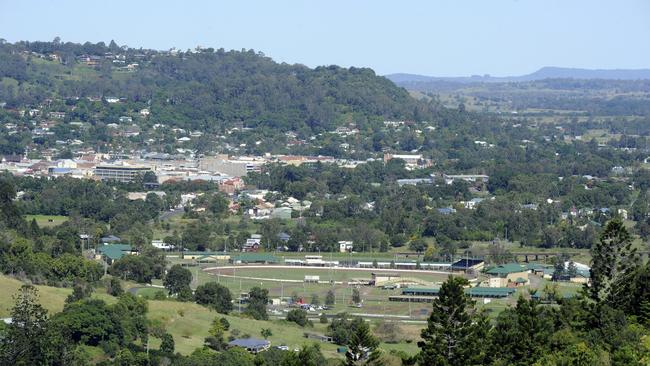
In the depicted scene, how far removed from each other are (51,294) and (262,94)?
300 ft

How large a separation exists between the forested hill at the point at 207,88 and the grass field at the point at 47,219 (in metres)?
47.4

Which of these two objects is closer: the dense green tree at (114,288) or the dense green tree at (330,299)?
the dense green tree at (114,288)

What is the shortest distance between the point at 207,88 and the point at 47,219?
2485 inches

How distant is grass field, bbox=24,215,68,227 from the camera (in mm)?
68250

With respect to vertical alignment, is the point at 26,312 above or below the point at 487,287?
above

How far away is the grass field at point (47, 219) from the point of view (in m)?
68.2

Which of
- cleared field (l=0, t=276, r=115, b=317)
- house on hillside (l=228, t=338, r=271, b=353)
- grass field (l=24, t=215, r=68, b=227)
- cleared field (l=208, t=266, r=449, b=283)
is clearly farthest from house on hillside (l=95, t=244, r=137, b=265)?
house on hillside (l=228, t=338, r=271, b=353)

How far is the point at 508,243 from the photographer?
70.1 metres

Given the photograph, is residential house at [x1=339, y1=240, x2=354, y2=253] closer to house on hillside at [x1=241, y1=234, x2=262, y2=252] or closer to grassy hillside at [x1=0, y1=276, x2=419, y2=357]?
house on hillside at [x1=241, y1=234, x2=262, y2=252]

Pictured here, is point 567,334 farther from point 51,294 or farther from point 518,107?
point 518,107

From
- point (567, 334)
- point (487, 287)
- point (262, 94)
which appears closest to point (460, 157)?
point (262, 94)

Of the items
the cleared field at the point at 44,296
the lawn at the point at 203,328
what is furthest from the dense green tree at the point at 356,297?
the cleared field at the point at 44,296

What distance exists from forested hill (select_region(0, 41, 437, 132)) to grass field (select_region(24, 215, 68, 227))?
47388mm

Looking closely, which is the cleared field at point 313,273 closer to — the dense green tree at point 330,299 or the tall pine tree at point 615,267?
the dense green tree at point 330,299
